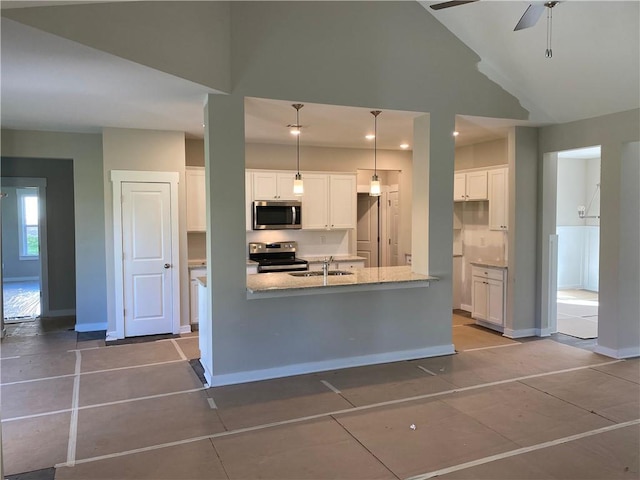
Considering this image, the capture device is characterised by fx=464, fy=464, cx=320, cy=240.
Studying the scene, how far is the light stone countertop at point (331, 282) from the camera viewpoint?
4402 millimetres

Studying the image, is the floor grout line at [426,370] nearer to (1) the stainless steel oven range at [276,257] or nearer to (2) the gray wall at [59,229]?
(1) the stainless steel oven range at [276,257]

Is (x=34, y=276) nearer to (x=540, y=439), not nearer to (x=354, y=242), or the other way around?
(x=354, y=242)

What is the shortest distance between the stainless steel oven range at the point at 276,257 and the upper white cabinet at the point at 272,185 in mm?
738

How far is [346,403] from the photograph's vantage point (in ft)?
12.6

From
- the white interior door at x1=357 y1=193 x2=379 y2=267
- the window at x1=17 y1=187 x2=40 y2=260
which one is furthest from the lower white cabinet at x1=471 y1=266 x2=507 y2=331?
the window at x1=17 y1=187 x2=40 y2=260

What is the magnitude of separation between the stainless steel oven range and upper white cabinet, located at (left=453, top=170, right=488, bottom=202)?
2506 millimetres

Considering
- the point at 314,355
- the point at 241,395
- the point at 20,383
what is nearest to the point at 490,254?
the point at 314,355

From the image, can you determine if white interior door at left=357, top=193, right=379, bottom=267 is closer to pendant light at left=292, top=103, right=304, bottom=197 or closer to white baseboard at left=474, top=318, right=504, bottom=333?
pendant light at left=292, top=103, right=304, bottom=197

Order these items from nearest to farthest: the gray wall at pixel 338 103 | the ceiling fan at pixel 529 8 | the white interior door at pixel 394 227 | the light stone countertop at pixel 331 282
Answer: the ceiling fan at pixel 529 8
the gray wall at pixel 338 103
the light stone countertop at pixel 331 282
the white interior door at pixel 394 227

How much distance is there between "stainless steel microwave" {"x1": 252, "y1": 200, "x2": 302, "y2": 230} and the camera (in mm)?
6684

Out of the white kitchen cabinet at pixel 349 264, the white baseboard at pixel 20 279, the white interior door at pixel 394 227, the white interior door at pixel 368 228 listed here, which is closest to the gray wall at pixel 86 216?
the white kitchen cabinet at pixel 349 264

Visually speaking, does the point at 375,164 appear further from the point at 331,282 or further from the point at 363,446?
the point at 363,446

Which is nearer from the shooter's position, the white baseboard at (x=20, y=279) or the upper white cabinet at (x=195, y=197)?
the upper white cabinet at (x=195, y=197)

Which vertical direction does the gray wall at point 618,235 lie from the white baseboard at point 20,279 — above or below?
above
